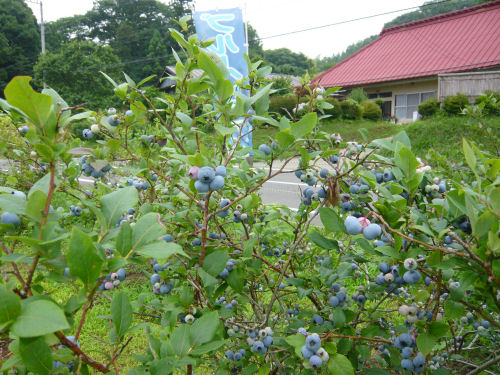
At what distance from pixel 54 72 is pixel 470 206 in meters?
23.1

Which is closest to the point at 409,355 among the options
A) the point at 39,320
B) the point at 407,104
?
the point at 39,320

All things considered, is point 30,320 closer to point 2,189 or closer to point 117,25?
point 2,189

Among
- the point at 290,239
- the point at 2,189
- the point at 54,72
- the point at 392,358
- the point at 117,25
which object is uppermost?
the point at 117,25

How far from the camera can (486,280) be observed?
668 millimetres

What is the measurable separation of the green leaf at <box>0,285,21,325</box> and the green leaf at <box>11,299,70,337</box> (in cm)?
1

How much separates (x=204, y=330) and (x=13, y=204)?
0.44 m

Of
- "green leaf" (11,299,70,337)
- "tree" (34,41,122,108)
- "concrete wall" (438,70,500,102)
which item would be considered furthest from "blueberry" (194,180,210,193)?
"tree" (34,41,122,108)

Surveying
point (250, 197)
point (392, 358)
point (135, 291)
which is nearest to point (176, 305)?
point (250, 197)

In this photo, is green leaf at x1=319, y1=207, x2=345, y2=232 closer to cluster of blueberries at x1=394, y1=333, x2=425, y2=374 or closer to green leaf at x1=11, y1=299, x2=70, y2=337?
cluster of blueberries at x1=394, y1=333, x2=425, y2=374

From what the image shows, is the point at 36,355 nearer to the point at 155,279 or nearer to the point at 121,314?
the point at 121,314

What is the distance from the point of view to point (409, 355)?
894mm

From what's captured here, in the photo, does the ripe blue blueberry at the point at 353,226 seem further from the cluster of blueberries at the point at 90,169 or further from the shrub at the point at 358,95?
the shrub at the point at 358,95

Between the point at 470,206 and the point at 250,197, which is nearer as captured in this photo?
the point at 470,206

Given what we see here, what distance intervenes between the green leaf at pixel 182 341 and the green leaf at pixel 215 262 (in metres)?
0.15
